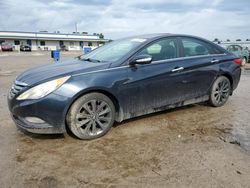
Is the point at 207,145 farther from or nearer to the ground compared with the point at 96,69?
nearer to the ground

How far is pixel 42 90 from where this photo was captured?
12.5ft

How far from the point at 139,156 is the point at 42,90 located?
5.33ft

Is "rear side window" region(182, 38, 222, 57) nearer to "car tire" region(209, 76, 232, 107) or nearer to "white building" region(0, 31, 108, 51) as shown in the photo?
"car tire" region(209, 76, 232, 107)

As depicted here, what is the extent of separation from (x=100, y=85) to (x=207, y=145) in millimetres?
1792

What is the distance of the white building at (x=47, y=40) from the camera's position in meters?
64.0

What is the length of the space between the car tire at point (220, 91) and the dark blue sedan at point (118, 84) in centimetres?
2

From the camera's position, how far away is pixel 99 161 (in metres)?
3.44

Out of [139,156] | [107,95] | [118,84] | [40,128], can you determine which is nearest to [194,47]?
[118,84]

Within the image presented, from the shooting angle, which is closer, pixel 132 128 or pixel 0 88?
pixel 132 128

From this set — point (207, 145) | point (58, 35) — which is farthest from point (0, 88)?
point (58, 35)

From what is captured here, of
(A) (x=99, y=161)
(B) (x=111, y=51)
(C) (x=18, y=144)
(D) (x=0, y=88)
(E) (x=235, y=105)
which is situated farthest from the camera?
(D) (x=0, y=88)

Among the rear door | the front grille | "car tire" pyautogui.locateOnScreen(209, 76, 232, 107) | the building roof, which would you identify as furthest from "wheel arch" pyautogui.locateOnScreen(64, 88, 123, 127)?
the building roof

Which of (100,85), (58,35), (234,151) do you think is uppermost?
(58,35)

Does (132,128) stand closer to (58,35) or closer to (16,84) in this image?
(16,84)
